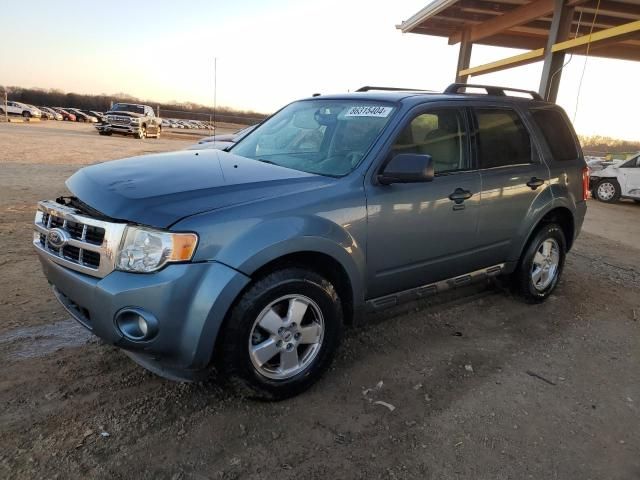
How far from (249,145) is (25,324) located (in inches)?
85.4

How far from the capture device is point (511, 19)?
12195mm

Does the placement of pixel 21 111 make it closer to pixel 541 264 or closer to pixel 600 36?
pixel 600 36

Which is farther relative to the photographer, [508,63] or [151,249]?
[508,63]

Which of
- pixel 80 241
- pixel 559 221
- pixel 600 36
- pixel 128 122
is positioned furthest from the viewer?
pixel 128 122

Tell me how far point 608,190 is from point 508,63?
480 centimetres

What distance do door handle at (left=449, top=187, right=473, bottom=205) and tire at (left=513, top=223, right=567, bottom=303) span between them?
1248mm

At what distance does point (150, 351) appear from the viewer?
2.56 metres

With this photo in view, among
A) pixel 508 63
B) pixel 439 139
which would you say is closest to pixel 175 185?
pixel 439 139

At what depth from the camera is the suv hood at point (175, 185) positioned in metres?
2.60

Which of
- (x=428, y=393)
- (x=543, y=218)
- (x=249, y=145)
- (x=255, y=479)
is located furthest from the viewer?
(x=543, y=218)

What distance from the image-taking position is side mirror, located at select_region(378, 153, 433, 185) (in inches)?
123

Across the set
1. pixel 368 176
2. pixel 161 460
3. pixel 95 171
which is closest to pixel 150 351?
pixel 161 460

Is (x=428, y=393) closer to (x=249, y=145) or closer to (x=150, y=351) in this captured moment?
(x=150, y=351)

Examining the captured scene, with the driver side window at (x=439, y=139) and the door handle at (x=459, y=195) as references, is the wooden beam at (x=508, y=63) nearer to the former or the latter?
the driver side window at (x=439, y=139)
